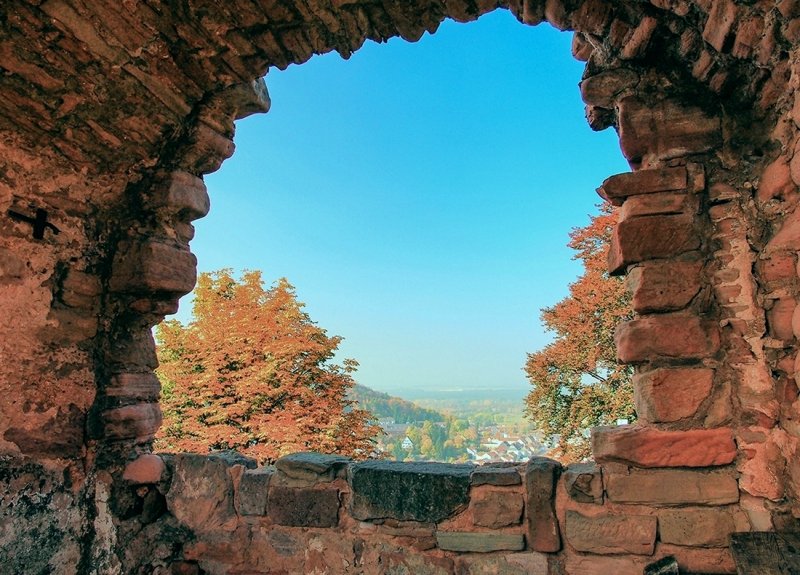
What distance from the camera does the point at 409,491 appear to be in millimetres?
2012

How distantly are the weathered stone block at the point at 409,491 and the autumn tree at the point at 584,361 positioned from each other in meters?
7.42

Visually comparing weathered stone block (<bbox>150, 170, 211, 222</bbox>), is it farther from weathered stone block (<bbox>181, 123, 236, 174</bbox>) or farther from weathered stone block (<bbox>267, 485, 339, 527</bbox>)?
weathered stone block (<bbox>267, 485, 339, 527</bbox>)

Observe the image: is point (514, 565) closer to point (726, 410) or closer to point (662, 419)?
point (662, 419)

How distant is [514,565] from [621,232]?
1.45 m

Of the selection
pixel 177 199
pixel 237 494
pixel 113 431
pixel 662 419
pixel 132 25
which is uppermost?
pixel 132 25

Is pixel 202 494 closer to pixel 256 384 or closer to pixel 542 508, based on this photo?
pixel 542 508

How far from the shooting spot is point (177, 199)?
2.48 m

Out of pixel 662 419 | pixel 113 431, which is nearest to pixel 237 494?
pixel 113 431

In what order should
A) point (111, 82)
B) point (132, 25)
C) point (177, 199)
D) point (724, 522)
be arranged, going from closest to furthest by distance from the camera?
point (724, 522) → point (132, 25) → point (111, 82) → point (177, 199)

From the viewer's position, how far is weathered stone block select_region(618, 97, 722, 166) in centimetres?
181

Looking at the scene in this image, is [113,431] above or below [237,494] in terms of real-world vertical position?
above

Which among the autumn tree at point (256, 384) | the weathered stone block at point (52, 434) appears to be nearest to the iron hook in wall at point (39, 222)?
the weathered stone block at point (52, 434)

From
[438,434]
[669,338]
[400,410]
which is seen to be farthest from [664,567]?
[400,410]

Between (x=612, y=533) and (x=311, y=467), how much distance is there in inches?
52.1
